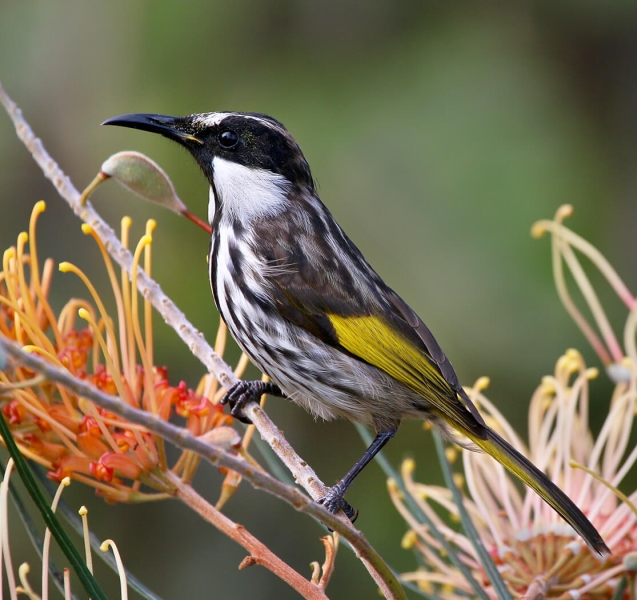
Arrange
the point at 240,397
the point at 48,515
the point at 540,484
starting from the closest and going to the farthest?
the point at 48,515
the point at 540,484
the point at 240,397

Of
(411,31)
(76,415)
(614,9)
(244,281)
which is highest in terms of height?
(614,9)

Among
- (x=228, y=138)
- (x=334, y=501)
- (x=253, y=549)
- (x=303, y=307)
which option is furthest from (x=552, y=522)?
(x=228, y=138)

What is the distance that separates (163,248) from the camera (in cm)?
358

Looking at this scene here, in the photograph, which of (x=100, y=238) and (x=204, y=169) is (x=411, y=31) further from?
(x=100, y=238)

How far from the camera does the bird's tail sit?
161 cm

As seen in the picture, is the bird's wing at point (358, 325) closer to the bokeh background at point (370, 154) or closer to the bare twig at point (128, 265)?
the bare twig at point (128, 265)

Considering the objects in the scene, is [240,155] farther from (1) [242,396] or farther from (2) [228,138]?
(1) [242,396]

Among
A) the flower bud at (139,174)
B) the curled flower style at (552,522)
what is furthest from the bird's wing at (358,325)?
the flower bud at (139,174)

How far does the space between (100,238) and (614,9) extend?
285 cm

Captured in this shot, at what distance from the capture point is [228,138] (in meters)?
2.44

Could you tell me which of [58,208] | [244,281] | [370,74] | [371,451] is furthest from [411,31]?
[371,451]

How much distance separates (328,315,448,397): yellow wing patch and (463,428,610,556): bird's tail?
0.25 meters

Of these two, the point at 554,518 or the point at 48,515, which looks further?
the point at 554,518

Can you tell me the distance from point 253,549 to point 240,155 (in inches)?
50.9
